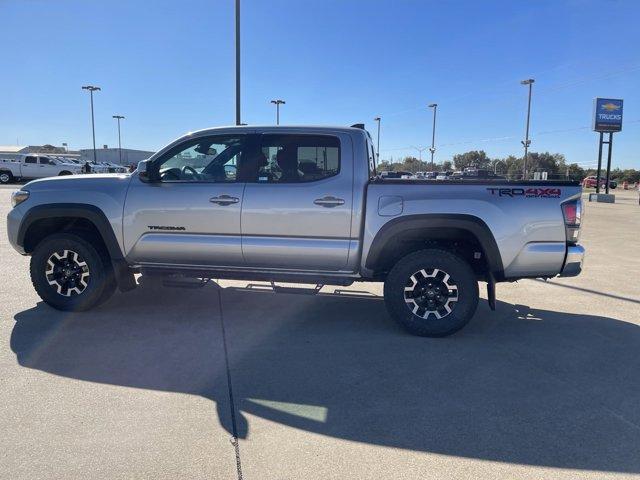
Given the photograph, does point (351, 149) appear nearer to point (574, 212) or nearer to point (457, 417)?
point (574, 212)

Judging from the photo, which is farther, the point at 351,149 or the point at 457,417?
the point at 351,149

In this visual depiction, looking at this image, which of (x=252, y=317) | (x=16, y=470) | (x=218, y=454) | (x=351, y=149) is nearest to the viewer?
(x=16, y=470)

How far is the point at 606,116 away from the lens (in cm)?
3684

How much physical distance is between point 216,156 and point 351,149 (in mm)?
1460

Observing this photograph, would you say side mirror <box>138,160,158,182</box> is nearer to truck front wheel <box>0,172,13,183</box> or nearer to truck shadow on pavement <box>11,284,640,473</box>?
truck shadow on pavement <box>11,284,640,473</box>

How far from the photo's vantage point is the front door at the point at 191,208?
16.8ft

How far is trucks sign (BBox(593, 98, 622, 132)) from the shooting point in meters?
36.7

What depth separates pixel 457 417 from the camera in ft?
11.1

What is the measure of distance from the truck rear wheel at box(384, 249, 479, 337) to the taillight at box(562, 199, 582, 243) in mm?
960

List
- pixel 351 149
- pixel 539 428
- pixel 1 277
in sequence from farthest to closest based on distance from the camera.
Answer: pixel 1 277, pixel 351 149, pixel 539 428

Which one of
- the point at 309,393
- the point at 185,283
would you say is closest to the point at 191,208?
the point at 185,283

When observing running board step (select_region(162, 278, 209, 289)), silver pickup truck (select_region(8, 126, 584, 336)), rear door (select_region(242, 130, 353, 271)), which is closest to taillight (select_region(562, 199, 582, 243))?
silver pickup truck (select_region(8, 126, 584, 336))

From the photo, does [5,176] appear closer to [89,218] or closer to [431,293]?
[89,218]

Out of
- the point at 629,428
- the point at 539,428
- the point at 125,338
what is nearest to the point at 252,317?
the point at 125,338
